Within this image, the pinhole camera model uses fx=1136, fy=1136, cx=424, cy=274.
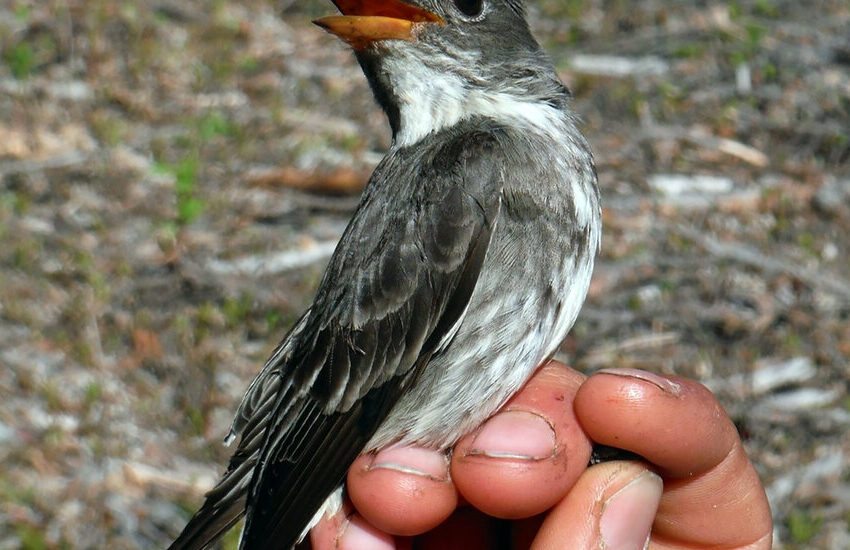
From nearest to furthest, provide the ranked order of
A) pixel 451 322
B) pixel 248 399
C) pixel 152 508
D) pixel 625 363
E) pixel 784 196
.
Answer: pixel 451 322 → pixel 248 399 → pixel 152 508 → pixel 625 363 → pixel 784 196

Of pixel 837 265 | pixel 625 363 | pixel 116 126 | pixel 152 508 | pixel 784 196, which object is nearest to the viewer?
pixel 152 508

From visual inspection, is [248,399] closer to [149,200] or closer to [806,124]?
[149,200]

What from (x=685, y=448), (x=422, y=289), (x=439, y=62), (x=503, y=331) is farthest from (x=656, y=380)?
(x=439, y=62)

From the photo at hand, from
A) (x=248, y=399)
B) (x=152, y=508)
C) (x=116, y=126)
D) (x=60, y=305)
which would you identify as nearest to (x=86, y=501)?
(x=152, y=508)

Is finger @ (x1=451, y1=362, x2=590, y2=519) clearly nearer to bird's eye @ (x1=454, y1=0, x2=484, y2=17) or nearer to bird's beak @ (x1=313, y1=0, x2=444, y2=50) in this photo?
bird's beak @ (x1=313, y1=0, x2=444, y2=50)

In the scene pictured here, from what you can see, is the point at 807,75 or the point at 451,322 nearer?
the point at 451,322

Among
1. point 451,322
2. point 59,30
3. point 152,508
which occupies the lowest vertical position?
point 152,508

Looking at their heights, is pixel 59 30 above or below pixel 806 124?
above
